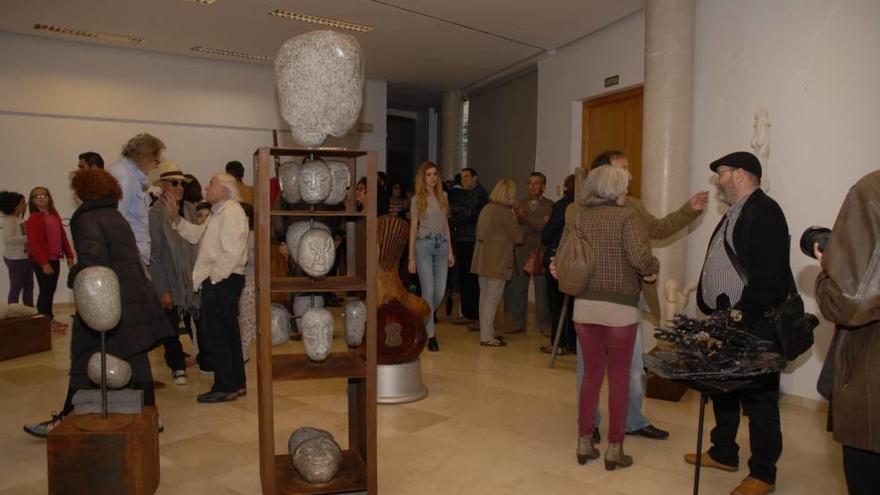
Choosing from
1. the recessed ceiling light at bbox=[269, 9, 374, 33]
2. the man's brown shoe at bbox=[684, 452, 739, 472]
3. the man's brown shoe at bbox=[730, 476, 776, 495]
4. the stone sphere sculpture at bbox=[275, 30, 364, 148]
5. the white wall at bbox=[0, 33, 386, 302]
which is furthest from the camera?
the white wall at bbox=[0, 33, 386, 302]

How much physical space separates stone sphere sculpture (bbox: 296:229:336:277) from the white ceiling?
4.27 meters

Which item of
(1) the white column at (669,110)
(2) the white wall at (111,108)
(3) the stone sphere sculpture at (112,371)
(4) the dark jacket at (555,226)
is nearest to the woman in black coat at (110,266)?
(3) the stone sphere sculpture at (112,371)

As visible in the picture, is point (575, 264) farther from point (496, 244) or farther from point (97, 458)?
point (496, 244)

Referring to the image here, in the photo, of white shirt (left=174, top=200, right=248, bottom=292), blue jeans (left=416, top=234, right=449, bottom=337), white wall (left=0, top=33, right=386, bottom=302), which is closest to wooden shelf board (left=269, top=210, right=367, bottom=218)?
white shirt (left=174, top=200, right=248, bottom=292)

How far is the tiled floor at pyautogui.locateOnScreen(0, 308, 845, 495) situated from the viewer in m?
3.25

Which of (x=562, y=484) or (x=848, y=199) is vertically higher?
(x=848, y=199)

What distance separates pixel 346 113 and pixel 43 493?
87.9 inches

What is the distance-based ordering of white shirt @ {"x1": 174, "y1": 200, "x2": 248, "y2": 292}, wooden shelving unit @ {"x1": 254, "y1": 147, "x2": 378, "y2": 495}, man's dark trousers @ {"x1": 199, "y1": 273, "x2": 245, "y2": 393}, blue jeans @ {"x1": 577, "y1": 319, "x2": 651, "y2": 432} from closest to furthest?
wooden shelving unit @ {"x1": 254, "y1": 147, "x2": 378, "y2": 495}, blue jeans @ {"x1": 577, "y1": 319, "x2": 651, "y2": 432}, white shirt @ {"x1": 174, "y1": 200, "x2": 248, "y2": 292}, man's dark trousers @ {"x1": 199, "y1": 273, "x2": 245, "y2": 393}

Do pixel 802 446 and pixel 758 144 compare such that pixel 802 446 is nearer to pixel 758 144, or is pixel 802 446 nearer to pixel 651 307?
pixel 651 307

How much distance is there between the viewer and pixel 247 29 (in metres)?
7.57

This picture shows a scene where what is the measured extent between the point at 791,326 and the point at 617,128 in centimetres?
462

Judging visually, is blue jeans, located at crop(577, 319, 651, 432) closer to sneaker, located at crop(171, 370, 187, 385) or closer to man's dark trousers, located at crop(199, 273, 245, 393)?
man's dark trousers, located at crop(199, 273, 245, 393)

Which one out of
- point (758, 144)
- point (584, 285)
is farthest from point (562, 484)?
point (758, 144)

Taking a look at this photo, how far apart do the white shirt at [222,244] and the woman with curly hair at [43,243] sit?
323 centimetres
